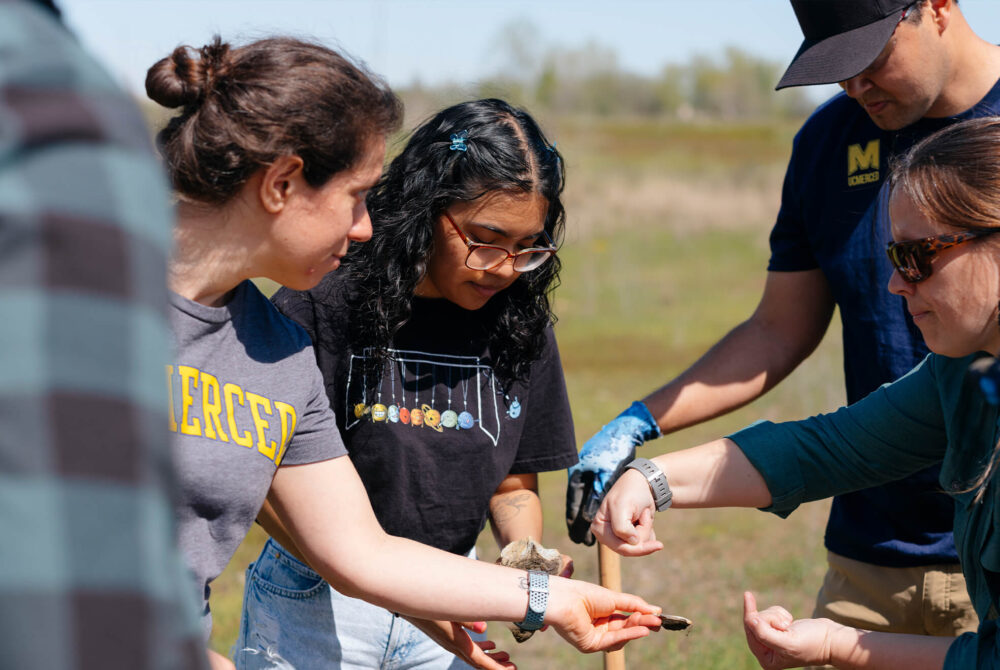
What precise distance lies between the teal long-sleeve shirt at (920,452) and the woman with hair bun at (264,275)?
39.5 inches

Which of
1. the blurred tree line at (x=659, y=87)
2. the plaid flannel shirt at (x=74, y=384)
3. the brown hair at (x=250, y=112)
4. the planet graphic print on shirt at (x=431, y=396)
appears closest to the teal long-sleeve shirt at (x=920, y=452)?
the planet graphic print on shirt at (x=431, y=396)

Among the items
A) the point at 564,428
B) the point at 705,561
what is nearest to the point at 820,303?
the point at 564,428

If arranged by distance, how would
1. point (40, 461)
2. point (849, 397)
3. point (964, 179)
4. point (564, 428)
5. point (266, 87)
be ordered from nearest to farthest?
point (40, 461), point (266, 87), point (964, 179), point (564, 428), point (849, 397)

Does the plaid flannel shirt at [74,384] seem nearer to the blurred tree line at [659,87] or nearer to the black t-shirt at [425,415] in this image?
the black t-shirt at [425,415]

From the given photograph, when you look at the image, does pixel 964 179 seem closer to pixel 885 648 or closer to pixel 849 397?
pixel 885 648

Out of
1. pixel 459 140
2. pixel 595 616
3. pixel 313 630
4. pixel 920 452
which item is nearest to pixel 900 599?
pixel 920 452

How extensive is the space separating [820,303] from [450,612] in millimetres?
1767

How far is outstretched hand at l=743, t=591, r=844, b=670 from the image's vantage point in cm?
220

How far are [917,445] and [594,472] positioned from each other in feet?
3.09

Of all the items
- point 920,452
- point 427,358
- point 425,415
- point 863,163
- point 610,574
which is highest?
point 863,163

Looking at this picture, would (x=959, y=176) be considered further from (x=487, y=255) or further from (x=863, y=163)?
(x=487, y=255)

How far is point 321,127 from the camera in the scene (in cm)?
183

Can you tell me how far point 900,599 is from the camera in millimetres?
2953

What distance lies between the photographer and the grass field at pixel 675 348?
5.27m
